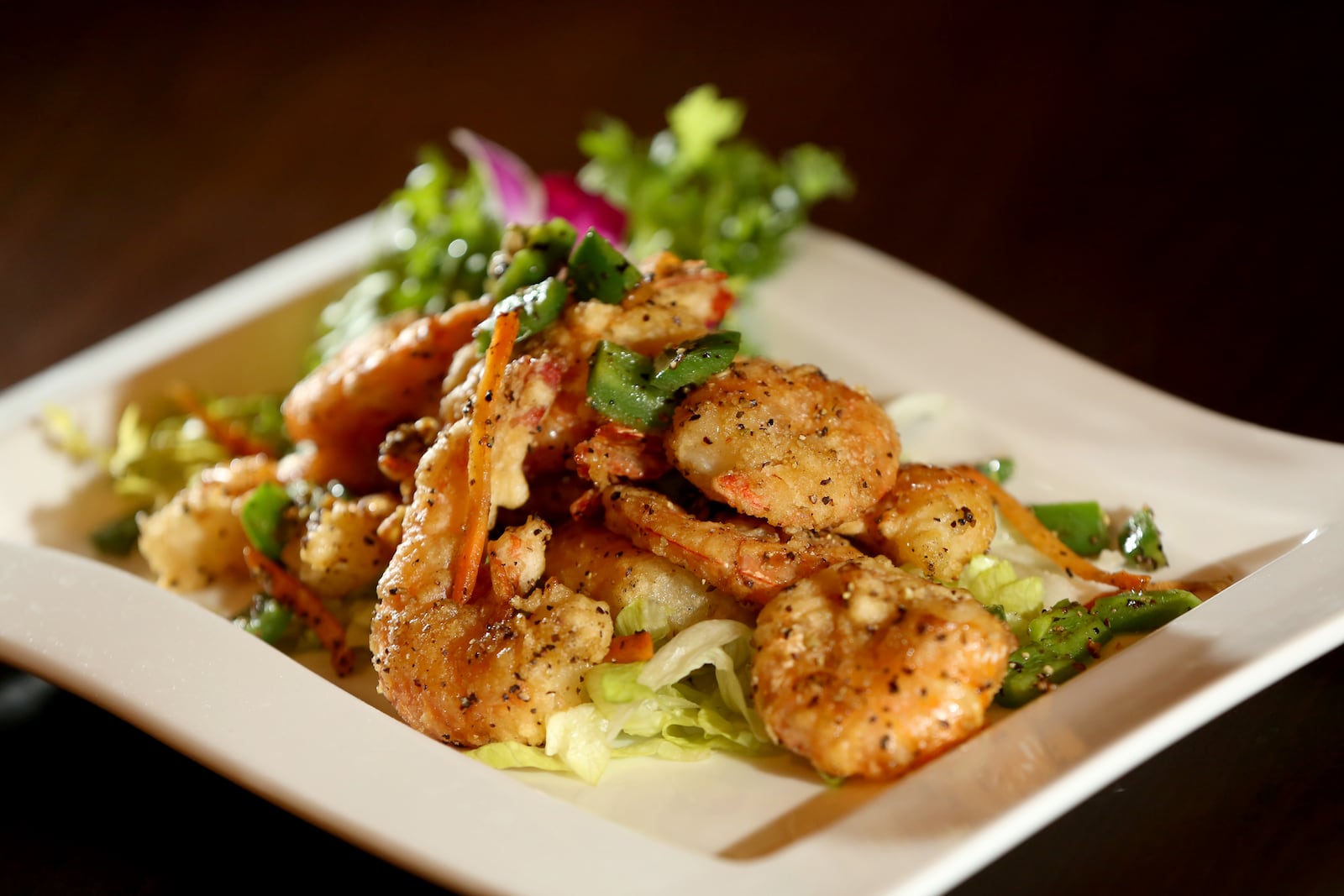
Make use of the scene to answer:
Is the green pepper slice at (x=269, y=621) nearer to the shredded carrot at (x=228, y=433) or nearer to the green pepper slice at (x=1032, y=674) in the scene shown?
the shredded carrot at (x=228, y=433)

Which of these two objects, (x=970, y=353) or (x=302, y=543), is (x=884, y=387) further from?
(x=302, y=543)

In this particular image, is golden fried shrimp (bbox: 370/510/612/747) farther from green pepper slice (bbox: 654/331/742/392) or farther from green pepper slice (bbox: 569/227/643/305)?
green pepper slice (bbox: 569/227/643/305)

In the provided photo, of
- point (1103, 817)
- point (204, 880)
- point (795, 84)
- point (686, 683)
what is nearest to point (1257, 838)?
point (1103, 817)

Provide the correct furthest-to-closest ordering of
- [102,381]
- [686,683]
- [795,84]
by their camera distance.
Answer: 1. [795,84]
2. [102,381]
3. [686,683]

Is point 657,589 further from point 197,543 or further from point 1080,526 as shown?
point 197,543

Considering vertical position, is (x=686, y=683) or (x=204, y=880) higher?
(x=686, y=683)

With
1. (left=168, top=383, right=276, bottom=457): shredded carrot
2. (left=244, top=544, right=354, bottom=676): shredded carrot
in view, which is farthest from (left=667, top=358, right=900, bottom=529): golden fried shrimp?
(left=168, top=383, right=276, bottom=457): shredded carrot

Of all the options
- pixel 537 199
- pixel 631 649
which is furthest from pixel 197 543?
pixel 537 199
